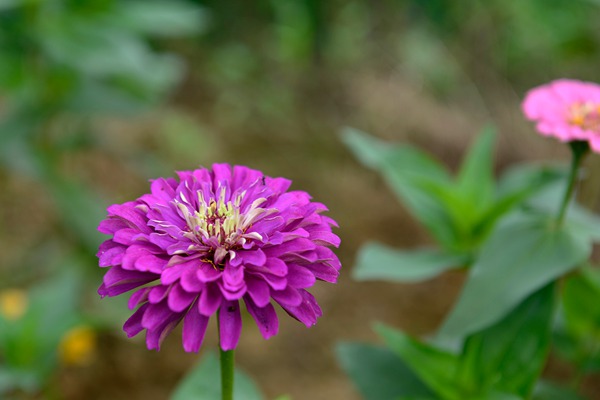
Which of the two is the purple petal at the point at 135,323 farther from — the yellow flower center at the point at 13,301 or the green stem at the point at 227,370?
the yellow flower center at the point at 13,301

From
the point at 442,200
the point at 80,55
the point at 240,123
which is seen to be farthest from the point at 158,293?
the point at 240,123

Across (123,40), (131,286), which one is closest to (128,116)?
(123,40)

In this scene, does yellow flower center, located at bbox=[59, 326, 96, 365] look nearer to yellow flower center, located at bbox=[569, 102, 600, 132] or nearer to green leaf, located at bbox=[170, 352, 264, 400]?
green leaf, located at bbox=[170, 352, 264, 400]

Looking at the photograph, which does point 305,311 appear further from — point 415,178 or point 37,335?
point 37,335

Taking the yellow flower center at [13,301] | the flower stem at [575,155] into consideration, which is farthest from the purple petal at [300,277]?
the yellow flower center at [13,301]

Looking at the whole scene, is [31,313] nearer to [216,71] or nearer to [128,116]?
[128,116]
